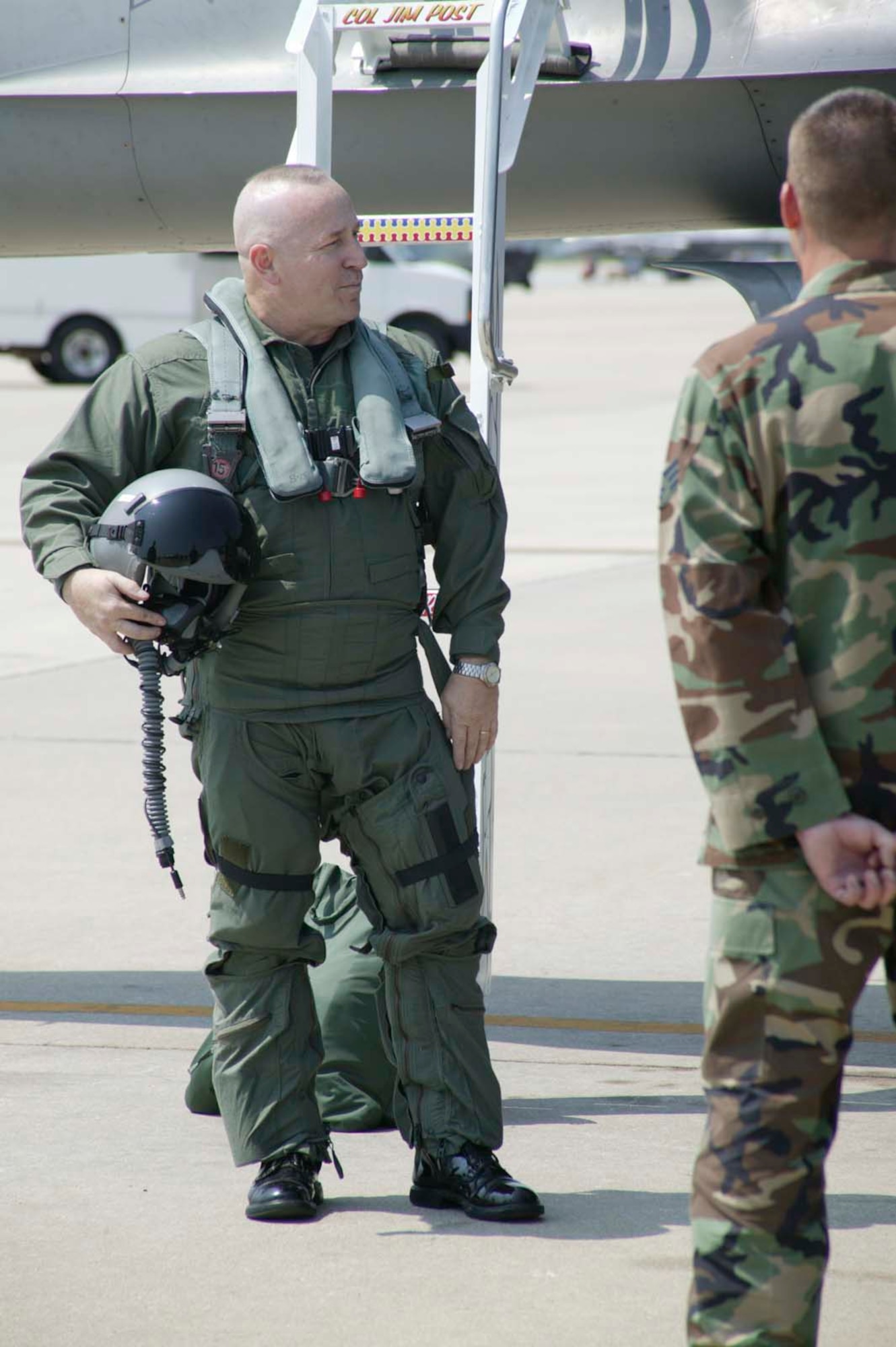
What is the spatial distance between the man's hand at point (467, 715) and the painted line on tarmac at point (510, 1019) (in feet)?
4.24

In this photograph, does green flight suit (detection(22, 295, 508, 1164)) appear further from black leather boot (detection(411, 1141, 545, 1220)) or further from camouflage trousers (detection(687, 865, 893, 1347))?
camouflage trousers (detection(687, 865, 893, 1347))

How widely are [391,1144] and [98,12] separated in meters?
3.11

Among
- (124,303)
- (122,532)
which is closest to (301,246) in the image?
(122,532)

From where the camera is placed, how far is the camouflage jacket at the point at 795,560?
99.1 inches

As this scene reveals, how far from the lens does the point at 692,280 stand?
212 ft

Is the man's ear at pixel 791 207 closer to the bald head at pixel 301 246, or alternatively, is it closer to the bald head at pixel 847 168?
the bald head at pixel 847 168

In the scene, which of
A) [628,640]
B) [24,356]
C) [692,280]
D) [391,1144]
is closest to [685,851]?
[391,1144]

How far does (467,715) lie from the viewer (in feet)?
12.4

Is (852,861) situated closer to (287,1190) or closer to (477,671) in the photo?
(477,671)

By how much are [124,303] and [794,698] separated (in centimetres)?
2127

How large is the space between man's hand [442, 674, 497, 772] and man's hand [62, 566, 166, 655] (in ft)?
1.92

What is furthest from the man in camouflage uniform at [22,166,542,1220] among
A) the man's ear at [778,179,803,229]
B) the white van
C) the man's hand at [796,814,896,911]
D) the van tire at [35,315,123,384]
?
the van tire at [35,315,123,384]

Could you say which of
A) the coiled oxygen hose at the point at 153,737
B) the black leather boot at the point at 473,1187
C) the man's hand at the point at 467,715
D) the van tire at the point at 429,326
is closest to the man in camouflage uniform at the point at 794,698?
the black leather boot at the point at 473,1187

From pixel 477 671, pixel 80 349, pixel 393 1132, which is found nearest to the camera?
pixel 477 671
